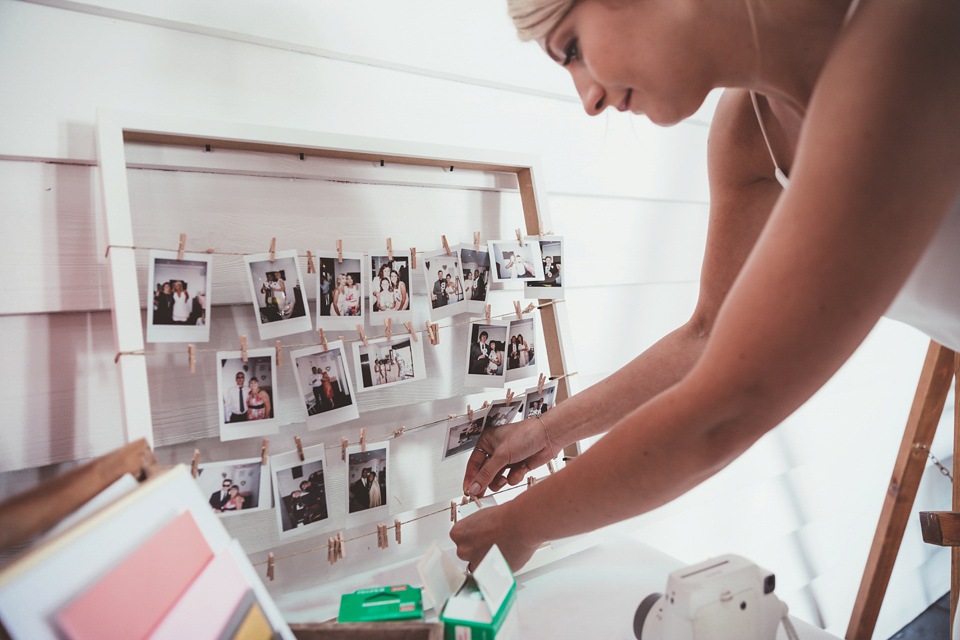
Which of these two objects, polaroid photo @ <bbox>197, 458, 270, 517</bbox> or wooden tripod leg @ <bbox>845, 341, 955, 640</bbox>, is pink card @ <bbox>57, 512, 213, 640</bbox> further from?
wooden tripod leg @ <bbox>845, 341, 955, 640</bbox>

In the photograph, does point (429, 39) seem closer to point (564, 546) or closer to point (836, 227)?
point (836, 227)

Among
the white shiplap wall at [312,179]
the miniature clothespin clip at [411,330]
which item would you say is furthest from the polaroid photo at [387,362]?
the white shiplap wall at [312,179]

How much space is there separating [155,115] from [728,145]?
0.88 metres

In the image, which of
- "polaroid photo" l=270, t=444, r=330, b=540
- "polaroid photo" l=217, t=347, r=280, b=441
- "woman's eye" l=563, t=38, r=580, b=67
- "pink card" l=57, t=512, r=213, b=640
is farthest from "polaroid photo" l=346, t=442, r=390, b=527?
"woman's eye" l=563, t=38, r=580, b=67

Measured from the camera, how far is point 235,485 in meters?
0.76

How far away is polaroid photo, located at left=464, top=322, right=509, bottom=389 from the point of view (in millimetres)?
990

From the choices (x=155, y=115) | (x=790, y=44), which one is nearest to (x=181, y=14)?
(x=155, y=115)

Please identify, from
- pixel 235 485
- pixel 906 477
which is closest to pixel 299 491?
pixel 235 485

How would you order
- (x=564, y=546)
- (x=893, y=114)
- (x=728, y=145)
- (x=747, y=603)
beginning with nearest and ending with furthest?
(x=893, y=114) < (x=747, y=603) < (x=728, y=145) < (x=564, y=546)

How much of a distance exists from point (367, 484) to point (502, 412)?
281mm

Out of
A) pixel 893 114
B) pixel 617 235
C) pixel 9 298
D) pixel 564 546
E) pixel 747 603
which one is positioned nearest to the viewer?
pixel 893 114

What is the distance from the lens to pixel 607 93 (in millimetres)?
625

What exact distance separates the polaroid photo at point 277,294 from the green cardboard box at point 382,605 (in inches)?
15.7

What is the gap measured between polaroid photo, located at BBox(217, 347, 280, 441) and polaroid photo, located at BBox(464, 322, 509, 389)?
36cm
